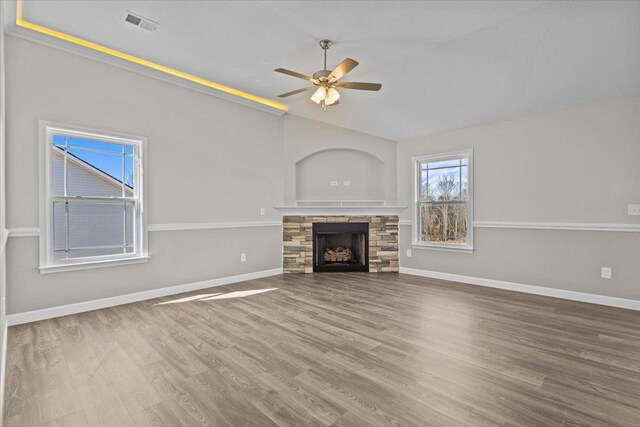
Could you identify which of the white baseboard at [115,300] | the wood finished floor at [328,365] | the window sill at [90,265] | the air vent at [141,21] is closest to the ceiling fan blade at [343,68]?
the air vent at [141,21]

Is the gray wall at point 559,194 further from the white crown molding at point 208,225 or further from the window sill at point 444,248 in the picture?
the white crown molding at point 208,225

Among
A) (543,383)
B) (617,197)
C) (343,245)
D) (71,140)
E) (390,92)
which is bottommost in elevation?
(543,383)

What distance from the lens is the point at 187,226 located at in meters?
4.46

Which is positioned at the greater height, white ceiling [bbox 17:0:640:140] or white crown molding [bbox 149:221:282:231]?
white ceiling [bbox 17:0:640:140]

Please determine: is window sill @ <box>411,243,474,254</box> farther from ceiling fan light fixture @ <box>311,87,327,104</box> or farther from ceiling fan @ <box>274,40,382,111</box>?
ceiling fan light fixture @ <box>311,87,327,104</box>

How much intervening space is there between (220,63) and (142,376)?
3501 mm

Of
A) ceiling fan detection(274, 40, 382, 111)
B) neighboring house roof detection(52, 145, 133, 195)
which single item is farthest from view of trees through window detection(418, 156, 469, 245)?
neighboring house roof detection(52, 145, 133, 195)

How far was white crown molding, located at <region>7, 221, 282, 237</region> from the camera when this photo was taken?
319 cm

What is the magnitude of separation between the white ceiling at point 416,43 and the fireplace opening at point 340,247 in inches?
96.0

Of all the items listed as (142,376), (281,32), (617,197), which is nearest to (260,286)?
(142,376)

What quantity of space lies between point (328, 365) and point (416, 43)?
3272 millimetres

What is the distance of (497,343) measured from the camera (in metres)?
2.72

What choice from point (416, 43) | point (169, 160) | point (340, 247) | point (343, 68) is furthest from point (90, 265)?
point (416, 43)

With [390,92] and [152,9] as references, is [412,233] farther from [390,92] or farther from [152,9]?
[152,9]
